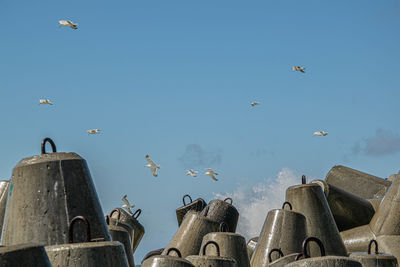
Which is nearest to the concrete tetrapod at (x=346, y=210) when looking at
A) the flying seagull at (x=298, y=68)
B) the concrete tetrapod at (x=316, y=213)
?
the concrete tetrapod at (x=316, y=213)

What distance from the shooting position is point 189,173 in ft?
54.5

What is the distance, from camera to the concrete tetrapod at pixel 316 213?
358 inches

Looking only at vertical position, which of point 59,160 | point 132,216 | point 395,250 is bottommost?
point 395,250

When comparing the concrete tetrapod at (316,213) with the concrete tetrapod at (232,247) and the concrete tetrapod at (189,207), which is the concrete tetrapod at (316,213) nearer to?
the concrete tetrapod at (232,247)

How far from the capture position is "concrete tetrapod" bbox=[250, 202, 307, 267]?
8023 mm

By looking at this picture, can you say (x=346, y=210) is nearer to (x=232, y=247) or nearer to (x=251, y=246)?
(x=251, y=246)

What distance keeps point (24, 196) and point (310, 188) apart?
5455 millimetres

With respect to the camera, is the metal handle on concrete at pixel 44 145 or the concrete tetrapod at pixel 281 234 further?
the concrete tetrapod at pixel 281 234

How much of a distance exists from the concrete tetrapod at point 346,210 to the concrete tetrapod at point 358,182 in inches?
75.3

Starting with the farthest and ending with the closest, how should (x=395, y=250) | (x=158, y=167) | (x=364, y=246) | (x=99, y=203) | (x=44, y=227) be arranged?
1. (x=158, y=167)
2. (x=364, y=246)
3. (x=395, y=250)
4. (x=99, y=203)
5. (x=44, y=227)

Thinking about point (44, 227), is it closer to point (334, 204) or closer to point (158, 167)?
point (334, 204)

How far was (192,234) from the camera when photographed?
30.1 ft

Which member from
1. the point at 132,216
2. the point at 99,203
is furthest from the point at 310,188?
the point at 99,203

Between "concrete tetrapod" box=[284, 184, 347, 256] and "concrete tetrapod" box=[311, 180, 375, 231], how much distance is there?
86.1 inches
